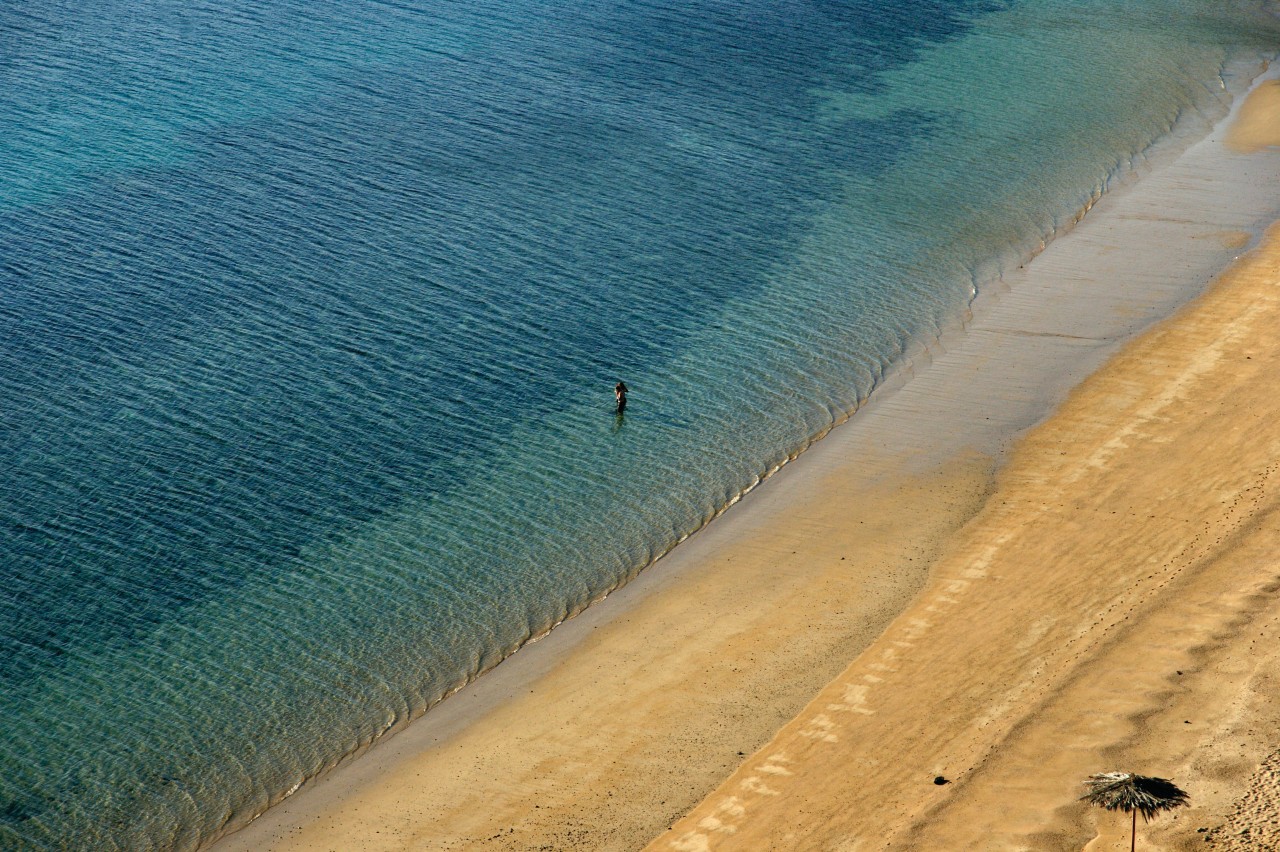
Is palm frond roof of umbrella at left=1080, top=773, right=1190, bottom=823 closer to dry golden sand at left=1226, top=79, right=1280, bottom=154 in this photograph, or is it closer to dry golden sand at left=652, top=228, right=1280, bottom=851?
dry golden sand at left=652, top=228, right=1280, bottom=851

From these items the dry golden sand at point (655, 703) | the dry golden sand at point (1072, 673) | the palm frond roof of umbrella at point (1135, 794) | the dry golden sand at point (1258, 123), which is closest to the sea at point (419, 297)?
the dry golden sand at point (655, 703)

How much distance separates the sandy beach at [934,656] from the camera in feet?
77.3

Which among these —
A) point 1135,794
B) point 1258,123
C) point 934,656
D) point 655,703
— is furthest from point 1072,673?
point 1258,123

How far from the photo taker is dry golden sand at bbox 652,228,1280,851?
22734 millimetres

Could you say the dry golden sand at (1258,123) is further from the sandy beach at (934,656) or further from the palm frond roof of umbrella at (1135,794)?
the palm frond roof of umbrella at (1135,794)

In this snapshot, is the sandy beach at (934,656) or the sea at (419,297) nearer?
the sandy beach at (934,656)

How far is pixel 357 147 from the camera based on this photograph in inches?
2135

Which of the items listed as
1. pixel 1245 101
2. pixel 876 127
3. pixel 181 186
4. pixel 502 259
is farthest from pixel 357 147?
pixel 1245 101

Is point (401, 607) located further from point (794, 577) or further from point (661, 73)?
point (661, 73)

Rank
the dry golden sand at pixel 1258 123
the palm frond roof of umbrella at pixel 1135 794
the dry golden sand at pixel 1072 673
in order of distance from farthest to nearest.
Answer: the dry golden sand at pixel 1258 123 < the dry golden sand at pixel 1072 673 < the palm frond roof of umbrella at pixel 1135 794

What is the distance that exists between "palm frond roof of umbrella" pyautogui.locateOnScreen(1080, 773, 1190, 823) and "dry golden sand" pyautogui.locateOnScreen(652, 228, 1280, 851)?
0.63 metres

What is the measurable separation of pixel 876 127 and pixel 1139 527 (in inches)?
1256

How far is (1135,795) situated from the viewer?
20562 mm

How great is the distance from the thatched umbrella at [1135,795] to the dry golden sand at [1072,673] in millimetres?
521
